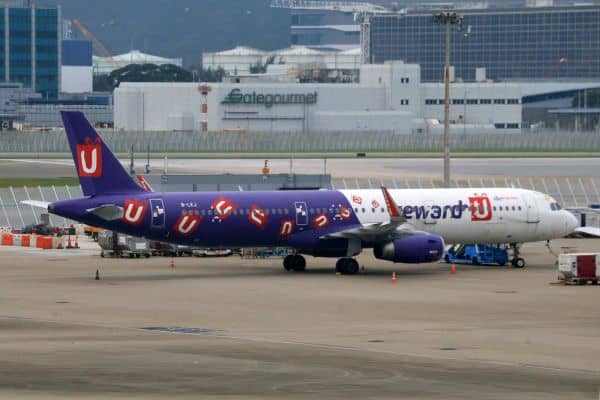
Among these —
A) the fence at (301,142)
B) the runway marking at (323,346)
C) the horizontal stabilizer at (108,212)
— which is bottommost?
the runway marking at (323,346)

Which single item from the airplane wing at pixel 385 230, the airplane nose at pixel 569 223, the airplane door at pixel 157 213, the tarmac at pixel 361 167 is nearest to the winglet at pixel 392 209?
the airplane wing at pixel 385 230

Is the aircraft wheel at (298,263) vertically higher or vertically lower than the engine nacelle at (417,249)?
lower

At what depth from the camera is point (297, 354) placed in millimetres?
37281

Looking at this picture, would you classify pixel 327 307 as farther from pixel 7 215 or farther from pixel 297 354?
pixel 7 215

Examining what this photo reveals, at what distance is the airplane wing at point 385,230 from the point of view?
59094 millimetres

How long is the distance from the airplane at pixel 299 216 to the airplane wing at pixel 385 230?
0.04 meters

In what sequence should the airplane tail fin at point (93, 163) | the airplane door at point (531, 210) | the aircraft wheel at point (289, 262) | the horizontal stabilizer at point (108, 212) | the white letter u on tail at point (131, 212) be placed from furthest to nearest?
the airplane door at point (531, 210) → the aircraft wheel at point (289, 262) → the airplane tail fin at point (93, 163) → the white letter u on tail at point (131, 212) → the horizontal stabilizer at point (108, 212)

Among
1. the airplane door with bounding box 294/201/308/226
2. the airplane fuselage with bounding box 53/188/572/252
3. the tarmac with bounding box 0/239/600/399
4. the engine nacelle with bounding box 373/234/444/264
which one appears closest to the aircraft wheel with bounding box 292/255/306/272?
the tarmac with bounding box 0/239/600/399

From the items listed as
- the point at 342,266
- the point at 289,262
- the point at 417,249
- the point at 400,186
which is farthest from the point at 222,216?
the point at 400,186

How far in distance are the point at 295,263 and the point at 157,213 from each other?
697cm

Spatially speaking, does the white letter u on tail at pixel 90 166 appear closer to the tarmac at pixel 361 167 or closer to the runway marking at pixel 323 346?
the runway marking at pixel 323 346

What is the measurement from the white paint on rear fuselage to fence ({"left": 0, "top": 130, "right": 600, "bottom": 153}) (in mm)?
100783

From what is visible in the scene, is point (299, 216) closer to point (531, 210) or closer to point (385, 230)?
point (385, 230)

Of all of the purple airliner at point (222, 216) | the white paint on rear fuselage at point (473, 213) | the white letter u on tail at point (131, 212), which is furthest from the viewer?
the white paint on rear fuselage at point (473, 213)
